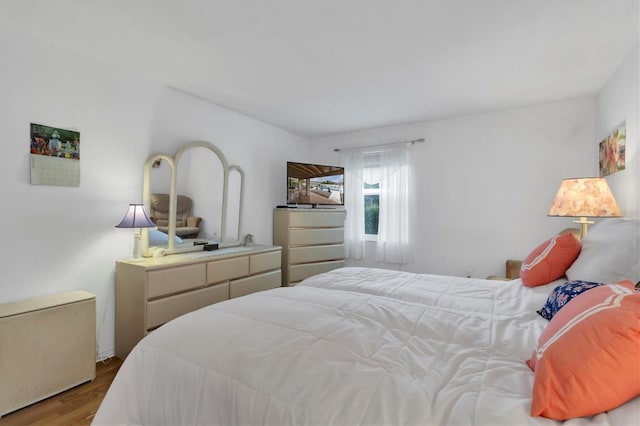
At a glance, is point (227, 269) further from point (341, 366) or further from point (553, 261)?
point (553, 261)

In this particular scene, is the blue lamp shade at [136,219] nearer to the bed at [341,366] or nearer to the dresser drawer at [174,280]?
the dresser drawer at [174,280]

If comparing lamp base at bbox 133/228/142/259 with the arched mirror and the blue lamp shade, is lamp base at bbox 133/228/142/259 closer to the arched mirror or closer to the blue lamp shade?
the arched mirror

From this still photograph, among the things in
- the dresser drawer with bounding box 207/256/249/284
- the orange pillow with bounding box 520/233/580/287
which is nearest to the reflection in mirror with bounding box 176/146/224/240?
the dresser drawer with bounding box 207/256/249/284

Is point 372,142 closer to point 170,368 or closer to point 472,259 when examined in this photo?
point 472,259

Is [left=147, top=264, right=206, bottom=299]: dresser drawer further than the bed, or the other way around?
[left=147, top=264, right=206, bottom=299]: dresser drawer

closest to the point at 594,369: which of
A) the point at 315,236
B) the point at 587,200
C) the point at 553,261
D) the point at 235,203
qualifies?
the point at 553,261

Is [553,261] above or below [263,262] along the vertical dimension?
above

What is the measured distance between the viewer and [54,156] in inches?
84.0

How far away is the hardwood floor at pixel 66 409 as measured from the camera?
1.69 metres

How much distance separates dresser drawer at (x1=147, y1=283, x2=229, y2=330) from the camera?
2.28m

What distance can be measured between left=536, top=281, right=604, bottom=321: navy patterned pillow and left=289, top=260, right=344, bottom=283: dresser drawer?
2825mm

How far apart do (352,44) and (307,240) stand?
2.48 meters

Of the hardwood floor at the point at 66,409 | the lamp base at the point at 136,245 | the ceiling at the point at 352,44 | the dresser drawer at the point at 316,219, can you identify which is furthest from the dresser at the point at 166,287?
the ceiling at the point at 352,44

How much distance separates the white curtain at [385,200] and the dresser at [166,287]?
1.92 m
